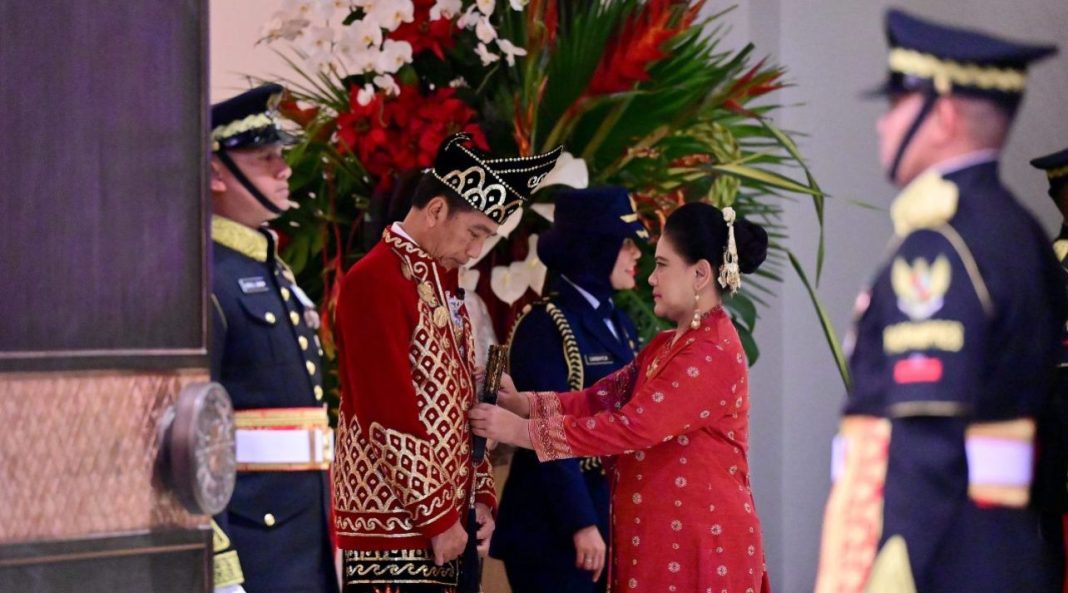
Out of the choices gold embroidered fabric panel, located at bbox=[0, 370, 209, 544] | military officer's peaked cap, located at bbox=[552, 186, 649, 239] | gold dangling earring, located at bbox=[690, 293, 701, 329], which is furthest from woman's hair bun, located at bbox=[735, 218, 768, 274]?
gold embroidered fabric panel, located at bbox=[0, 370, 209, 544]

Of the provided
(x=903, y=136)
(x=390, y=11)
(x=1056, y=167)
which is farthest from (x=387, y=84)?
(x=903, y=136)

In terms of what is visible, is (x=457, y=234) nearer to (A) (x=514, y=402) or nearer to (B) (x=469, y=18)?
(A) (x=514, y=402)

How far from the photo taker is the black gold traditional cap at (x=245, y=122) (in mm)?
2445

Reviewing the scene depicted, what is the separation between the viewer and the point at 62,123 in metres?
1.51

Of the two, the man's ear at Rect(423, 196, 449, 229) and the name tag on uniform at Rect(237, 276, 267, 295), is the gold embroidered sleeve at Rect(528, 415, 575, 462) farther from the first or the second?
the name tag on uniform at Rect(237, 276, 267, 295)

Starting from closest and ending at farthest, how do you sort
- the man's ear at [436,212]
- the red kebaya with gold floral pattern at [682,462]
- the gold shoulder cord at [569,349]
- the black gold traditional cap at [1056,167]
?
the man's ear at [436,212], the red kebaya with gold floral pattern at [682,462], the gold shoulder cord at [569,349], the black gold traditional cap at [1056,167]

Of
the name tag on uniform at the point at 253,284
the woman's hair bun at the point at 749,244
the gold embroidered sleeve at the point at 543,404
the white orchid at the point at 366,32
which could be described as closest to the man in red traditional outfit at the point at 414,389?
the name tag on uniform at the point at 253,284

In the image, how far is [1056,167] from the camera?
329 centimetres

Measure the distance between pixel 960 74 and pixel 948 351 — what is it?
309 millimetres

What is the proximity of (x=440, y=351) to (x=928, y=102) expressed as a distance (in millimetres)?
1094

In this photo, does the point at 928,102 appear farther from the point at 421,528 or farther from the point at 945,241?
the point at 421,528

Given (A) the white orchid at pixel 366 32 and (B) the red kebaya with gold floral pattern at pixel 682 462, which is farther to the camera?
(A) the white orchid at pixel 366 32

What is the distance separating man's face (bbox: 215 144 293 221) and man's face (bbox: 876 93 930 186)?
1.10 meters

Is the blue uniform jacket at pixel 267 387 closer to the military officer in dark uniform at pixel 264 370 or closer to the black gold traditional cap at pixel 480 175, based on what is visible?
the military officer in dark uniform at pixel 264 370
